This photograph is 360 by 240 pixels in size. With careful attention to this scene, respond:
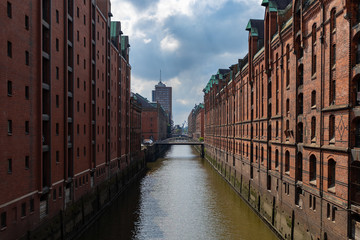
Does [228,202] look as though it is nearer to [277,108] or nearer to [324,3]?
[277,108]

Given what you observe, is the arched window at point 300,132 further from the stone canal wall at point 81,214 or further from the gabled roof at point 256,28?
the gabled roof at point 256,28

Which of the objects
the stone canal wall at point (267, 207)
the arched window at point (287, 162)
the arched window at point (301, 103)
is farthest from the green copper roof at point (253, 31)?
the arched window at point (287, 162)

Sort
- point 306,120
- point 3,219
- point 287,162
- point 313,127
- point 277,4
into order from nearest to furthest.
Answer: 1. point 3,219
2. point 313,127
3. point 306,120
4. point 287,162
5. point 277,4

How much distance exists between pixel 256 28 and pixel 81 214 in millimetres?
27630

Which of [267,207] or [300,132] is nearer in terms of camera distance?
[300,132]

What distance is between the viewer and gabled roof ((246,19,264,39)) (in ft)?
125

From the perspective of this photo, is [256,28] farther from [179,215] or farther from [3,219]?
[3,219]

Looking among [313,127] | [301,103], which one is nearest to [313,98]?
[313,127]

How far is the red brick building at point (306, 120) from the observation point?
15.7 m

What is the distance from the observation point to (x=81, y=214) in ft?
90.1

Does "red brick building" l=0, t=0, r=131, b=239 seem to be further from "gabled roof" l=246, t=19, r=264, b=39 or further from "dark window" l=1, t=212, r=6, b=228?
"gabled roof" l=246, t=19, r=264, b=39

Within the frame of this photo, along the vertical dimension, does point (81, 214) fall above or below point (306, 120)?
below

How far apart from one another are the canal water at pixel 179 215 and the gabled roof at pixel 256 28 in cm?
1945

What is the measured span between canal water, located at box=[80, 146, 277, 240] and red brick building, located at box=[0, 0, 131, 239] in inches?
161
